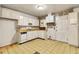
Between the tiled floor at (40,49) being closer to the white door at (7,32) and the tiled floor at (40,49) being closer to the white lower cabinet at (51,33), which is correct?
the white door at (7,32)

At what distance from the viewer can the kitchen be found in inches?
147

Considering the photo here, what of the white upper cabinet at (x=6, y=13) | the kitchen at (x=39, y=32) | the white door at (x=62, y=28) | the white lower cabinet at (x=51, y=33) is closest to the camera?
the kitchen at (x=39, y=32)

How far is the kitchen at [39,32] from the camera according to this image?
12.2ft

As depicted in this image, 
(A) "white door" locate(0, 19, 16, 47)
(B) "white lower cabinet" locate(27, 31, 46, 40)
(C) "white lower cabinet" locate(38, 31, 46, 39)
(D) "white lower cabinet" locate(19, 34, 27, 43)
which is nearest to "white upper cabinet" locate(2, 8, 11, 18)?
(A) "white door" locate(0, 19, 16, 47)

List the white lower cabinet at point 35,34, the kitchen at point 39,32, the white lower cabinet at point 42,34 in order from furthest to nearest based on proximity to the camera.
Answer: the white lower cabinet at point 42,34 < the white lower cabinet at point 35,34 < the kitchen at point 39,32

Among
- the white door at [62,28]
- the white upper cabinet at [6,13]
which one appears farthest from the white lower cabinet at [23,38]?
the white door at [62,28]

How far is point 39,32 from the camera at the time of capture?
627 cm

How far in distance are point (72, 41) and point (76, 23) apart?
874 millimetres

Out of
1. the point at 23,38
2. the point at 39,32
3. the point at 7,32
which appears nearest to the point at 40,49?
the point at 23,38

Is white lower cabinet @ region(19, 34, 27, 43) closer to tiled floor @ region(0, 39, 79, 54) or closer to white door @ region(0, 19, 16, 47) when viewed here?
white door @ region(0, 19, 16, 47)

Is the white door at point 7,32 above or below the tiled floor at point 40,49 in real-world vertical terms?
above

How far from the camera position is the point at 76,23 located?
3.79 meters

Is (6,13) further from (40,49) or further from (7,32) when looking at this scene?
(40,49)
